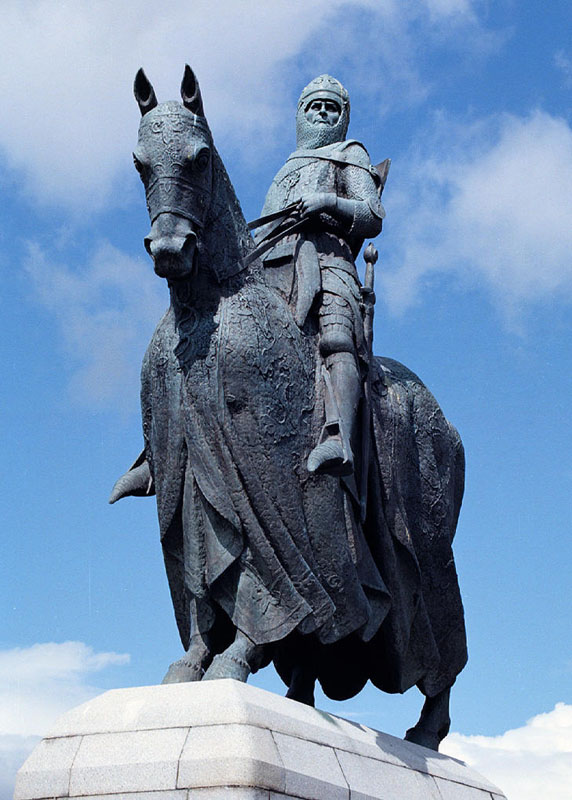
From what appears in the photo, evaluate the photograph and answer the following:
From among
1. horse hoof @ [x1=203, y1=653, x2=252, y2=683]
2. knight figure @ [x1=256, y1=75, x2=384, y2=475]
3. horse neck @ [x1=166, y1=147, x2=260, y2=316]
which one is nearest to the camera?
horse hoof @ [x1=203, y1=653, x2=252, y2=683]

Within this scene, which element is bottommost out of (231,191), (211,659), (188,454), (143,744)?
(143,744)

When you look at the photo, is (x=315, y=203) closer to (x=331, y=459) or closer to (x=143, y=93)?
(x=143, y=93)

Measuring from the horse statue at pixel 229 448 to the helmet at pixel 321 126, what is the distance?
1.81m

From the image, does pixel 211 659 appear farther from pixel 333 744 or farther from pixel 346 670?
pixel 346 670

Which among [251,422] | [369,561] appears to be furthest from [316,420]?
[369,561]

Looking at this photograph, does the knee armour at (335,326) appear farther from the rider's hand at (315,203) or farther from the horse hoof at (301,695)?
the horse hoof at (301,695)

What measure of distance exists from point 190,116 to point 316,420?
7.07ft

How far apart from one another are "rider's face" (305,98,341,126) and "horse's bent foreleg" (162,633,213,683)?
Answer: 4304 millimetres

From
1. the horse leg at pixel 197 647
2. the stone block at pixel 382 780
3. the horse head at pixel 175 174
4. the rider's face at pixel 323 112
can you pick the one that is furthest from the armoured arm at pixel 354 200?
the stone block at pixel 382 780

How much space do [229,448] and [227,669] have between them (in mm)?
1387

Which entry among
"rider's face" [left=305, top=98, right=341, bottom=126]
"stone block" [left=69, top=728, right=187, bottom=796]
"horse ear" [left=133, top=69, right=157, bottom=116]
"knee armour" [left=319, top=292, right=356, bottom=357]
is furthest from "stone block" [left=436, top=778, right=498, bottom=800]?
"rider's face" [left=305, top=98, right=341, bottom=126]

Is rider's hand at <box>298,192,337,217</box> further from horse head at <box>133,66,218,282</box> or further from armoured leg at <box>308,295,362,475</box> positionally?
horse head at <box>133,66,218,282</box>

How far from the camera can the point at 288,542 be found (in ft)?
26.0

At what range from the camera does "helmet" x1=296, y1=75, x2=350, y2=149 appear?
392 inches
